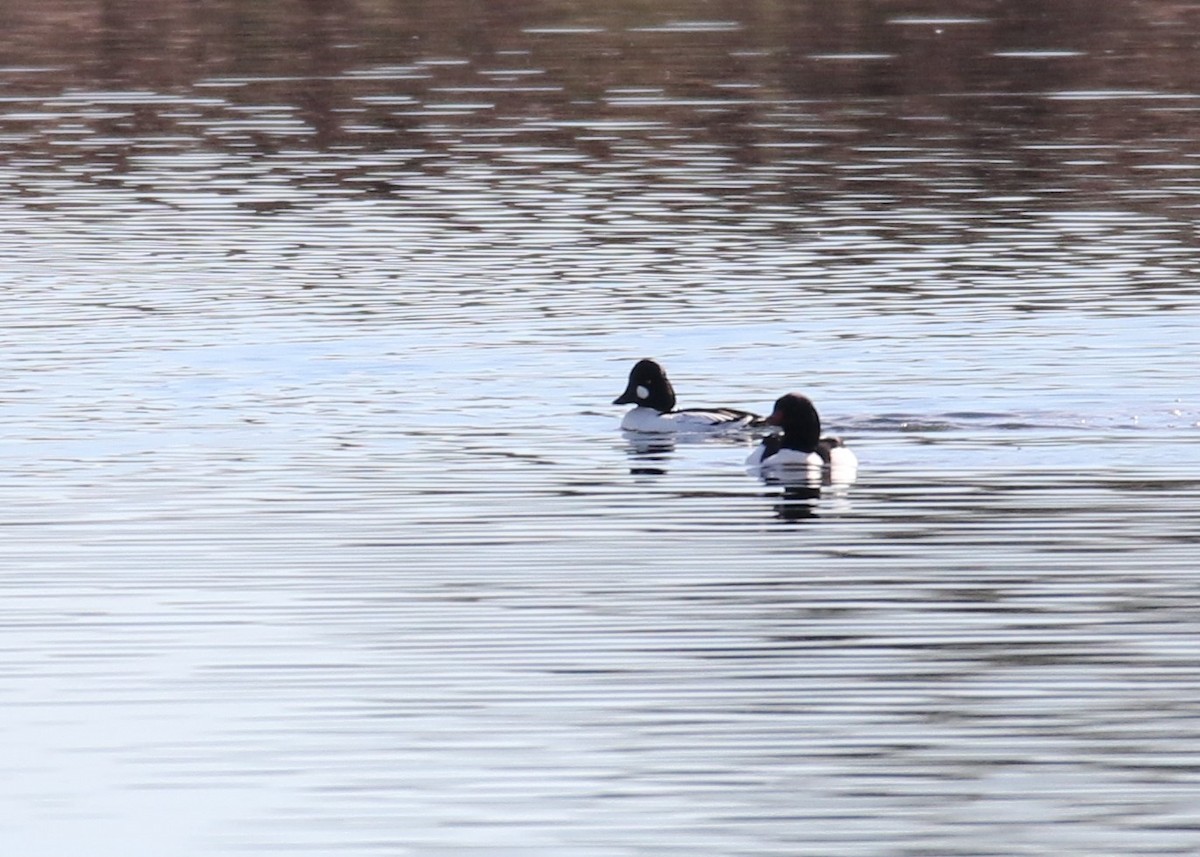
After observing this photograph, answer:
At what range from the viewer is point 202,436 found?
70.3 feet

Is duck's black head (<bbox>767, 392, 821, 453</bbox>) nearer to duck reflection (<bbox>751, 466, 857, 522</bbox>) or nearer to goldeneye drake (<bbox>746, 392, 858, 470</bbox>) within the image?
goldeneye drake (<bbox>746, 392, 858, 470</bbox>)

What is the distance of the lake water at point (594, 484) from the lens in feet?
40.2


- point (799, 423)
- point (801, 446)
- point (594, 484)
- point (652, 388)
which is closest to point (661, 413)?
point (652, 388)

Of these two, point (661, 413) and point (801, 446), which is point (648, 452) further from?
point (801, 446)

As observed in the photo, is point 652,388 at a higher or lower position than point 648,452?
higher

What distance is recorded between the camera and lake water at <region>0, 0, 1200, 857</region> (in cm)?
1226

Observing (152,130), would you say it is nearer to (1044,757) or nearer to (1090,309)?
(1090,309)

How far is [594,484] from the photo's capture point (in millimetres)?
19531

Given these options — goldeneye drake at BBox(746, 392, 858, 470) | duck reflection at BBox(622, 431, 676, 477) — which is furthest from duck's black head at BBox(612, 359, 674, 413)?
goldeneye drake at BBox(746, 392, 858, 470)

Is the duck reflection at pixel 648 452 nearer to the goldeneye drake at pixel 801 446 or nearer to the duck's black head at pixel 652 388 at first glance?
the duck's black head at pixel 652 388

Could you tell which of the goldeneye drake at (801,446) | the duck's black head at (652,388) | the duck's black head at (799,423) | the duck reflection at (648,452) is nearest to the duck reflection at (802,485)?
the goldeneye drake at (801,446)

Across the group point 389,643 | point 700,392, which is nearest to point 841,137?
point 700,392

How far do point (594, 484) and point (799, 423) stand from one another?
176 cm

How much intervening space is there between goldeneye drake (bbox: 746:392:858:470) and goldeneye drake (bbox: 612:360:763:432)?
71 centimetres
